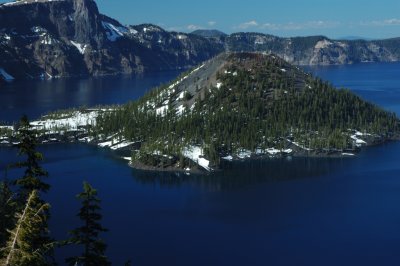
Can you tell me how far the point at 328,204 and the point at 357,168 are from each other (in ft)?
138

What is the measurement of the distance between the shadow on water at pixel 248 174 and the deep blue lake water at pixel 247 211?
289mm

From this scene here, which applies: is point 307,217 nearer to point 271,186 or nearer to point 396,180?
point 271,186

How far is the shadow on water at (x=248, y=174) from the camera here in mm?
149375

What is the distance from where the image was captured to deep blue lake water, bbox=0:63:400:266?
9800cm

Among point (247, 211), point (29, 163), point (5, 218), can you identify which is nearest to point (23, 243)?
point (5, 218)

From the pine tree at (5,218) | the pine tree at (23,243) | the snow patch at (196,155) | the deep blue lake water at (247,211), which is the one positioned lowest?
the deep blue lake water at (247,211)

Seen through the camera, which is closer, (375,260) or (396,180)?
A: (375,260)

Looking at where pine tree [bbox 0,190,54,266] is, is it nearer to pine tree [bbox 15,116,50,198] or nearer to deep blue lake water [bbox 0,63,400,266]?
pine tree [bbox 15,116,50,198]

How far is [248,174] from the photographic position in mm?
158375

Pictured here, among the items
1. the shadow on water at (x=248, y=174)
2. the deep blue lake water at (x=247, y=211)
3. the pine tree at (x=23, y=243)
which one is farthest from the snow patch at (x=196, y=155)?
the pine tree at (x=23, y=243)

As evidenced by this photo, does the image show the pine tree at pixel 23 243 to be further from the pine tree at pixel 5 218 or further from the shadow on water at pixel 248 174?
the shadow on water at pixel 248 174

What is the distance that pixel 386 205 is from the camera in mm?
129125

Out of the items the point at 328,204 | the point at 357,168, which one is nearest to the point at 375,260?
the point at 328,204

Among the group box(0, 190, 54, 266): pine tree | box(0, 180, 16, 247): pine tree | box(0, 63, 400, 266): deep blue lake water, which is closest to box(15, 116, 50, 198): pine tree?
box(0, 180, 16, 247): pine tree
